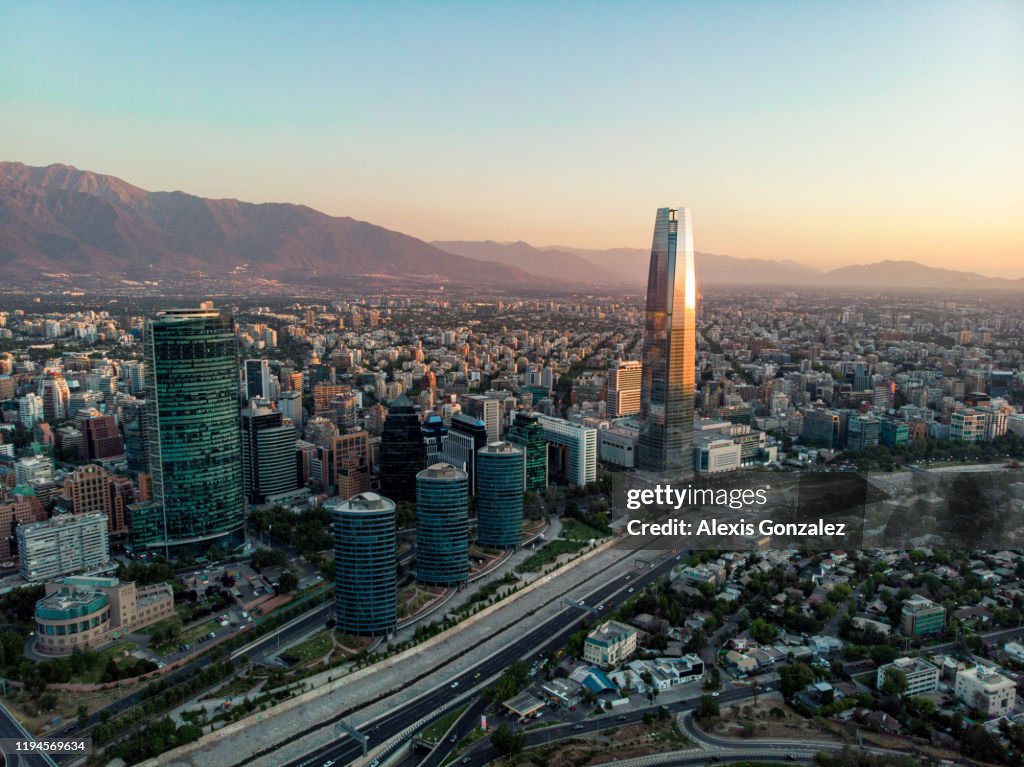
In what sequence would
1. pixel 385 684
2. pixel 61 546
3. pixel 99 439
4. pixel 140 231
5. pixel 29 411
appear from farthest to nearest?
pixel 140 231 → pixel 29 411 → pixel 99 439 → pixel 61 546 → pixel 385 684

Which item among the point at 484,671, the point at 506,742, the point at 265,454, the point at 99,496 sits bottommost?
the point at 484,671

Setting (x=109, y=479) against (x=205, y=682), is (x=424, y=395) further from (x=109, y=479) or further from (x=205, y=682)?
(x=205, y=682)

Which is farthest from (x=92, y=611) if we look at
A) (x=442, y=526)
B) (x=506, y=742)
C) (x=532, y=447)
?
(x=532, y=447)

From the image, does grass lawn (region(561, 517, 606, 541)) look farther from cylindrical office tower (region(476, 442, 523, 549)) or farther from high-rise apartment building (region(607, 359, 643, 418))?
high-rise apartment building (region(607, 359, 643, 418))

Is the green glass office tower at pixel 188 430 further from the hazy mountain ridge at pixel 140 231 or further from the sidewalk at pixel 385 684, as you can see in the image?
the hazy mountain ridge at pixel 140 231

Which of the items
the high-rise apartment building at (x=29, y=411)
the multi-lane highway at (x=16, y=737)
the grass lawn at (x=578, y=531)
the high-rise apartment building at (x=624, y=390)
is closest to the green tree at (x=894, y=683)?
the grass lawn at (x=578, y=531)

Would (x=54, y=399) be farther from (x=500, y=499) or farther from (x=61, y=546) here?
(x=500, y=499)
